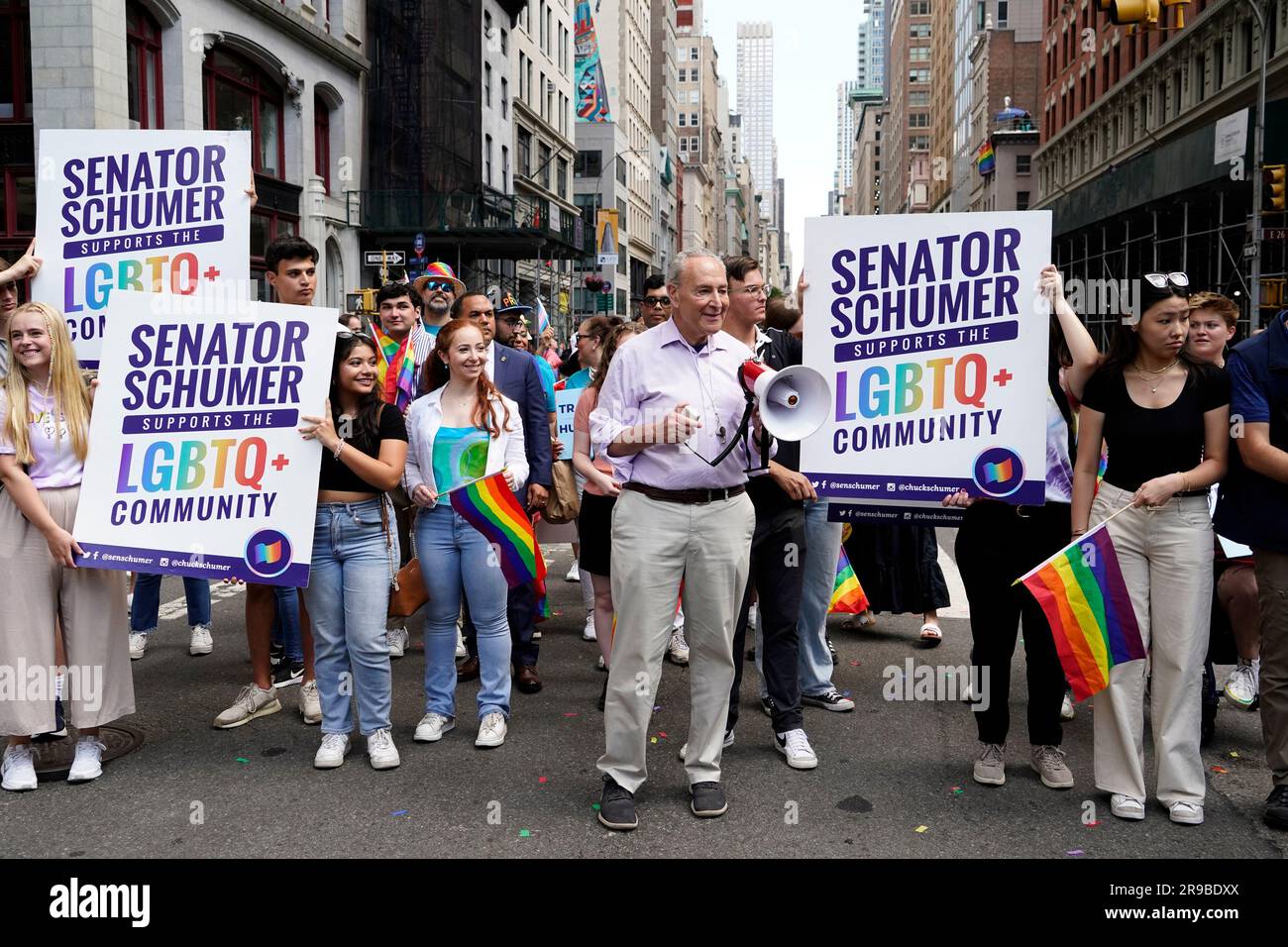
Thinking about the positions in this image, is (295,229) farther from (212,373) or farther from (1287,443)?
(1287,443)

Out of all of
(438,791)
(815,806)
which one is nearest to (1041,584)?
(815,806)

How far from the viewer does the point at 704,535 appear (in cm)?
452

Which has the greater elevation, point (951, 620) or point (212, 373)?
point (212, 373)

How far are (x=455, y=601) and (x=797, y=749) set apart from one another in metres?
1.82

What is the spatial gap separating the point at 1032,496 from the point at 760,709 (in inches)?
80.0

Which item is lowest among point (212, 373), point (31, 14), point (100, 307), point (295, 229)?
point (212, 373)

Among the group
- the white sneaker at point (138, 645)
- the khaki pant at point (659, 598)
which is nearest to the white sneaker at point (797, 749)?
the khaki pant at point (659, 598)

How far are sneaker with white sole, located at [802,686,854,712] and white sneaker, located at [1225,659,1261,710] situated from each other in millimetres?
2104

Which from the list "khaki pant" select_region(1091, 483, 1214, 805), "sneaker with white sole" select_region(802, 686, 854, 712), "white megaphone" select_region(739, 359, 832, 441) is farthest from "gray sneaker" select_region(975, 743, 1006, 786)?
"white megaphone" select_region(739, 359, 832, 441)

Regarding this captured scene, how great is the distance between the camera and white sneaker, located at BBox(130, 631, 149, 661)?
7.09m

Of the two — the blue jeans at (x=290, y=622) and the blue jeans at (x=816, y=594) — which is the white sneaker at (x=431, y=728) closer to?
the blue jeans at (x=290, y=622)

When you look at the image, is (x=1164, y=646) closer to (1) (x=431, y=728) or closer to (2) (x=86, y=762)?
(1) (x=431, y=728)

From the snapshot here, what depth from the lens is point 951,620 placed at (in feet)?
26.9

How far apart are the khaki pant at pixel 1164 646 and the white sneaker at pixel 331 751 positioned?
333 cm
